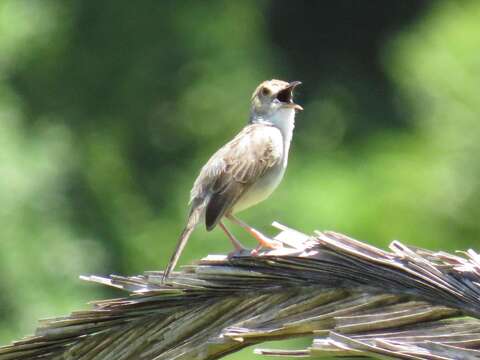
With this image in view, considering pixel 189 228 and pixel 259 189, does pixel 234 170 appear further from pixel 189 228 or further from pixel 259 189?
pixel 189 228

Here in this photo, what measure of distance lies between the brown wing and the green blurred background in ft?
16.4

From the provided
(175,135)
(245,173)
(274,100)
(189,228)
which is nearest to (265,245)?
(189,228)

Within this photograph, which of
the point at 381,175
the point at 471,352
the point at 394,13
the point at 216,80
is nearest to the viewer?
the point at 471,352

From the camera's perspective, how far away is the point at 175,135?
1773 cm

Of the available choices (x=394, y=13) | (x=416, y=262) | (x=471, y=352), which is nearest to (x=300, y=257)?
(x=416, y=262)

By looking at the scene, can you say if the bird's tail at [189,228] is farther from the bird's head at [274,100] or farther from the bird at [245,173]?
the bird's head at [274,100]

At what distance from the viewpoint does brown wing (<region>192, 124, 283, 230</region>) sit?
22.3 feet

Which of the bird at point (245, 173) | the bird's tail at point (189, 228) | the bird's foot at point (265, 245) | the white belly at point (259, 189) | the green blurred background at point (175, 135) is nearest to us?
the bird's foot at point (265, 245)

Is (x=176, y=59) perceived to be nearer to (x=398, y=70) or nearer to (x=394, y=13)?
(x=398, y=70)

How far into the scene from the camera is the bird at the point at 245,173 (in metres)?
6.78

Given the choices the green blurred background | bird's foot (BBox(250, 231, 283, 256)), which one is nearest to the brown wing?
bird's foot (BBox(250, 231, 283, 256))

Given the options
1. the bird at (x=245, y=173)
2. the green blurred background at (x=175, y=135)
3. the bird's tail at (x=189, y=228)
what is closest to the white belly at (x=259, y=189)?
the bird at (x=245, y=173)

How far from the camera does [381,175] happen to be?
563 inches

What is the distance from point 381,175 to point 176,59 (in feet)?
15.1
